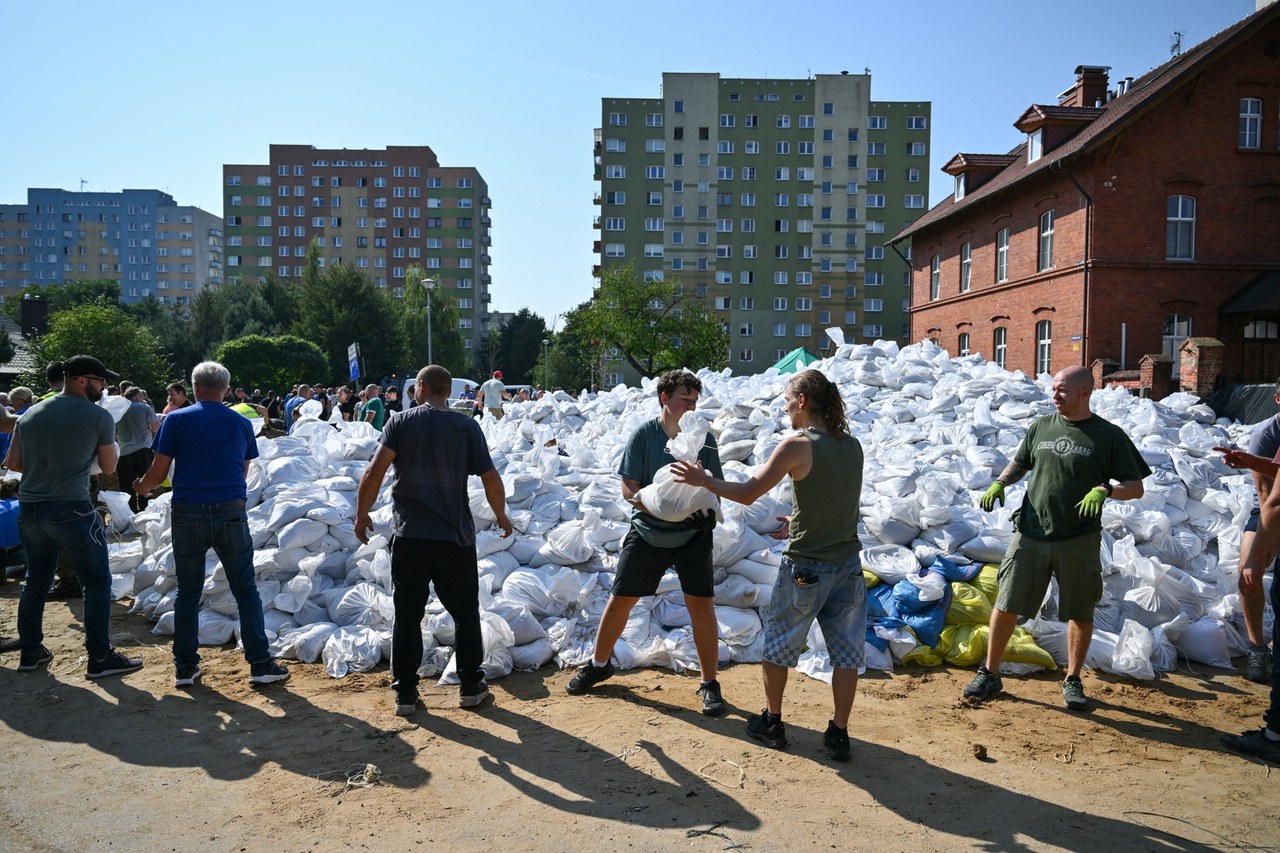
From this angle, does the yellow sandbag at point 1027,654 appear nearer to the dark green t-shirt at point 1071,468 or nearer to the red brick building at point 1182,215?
the dark green t-shirt at point 1071,468

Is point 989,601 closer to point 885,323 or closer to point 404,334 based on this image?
point 404,334

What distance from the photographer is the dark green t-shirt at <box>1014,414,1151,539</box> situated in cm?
400

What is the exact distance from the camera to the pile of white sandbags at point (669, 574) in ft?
16.1

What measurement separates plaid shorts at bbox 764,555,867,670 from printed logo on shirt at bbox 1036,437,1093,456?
4.40 ft

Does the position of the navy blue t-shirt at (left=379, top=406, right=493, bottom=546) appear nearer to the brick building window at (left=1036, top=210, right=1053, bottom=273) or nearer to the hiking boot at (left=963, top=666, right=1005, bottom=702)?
the hiking boot at (left=963, top=666, right=1005, bottom=702)

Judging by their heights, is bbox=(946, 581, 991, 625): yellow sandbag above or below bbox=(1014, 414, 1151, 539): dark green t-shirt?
below

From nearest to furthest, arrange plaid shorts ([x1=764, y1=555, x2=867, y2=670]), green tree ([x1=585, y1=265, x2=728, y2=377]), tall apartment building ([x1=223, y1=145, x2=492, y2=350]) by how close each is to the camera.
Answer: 1. plaid shorts ([x1=764, y1=555, x2=867, y2=670])
2. green tree ([x1=585, y1=265, x2=728, y2=377])
3. tall apartment building ([x1=223, y1=145, x2=492, y2=350])

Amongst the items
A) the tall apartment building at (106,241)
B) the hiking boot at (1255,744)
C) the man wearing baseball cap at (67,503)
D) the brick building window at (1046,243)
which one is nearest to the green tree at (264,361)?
the brick building window at (1046,243)

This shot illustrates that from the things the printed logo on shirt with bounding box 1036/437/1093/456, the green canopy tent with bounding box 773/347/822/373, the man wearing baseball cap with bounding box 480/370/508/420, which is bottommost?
the printed logo on shirt with bounding box 1036/437/1093/456

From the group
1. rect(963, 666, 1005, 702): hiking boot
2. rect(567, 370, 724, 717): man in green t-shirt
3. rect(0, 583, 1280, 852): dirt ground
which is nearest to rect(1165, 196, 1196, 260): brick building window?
rect(0, 583, 1280, 852): dirt ground

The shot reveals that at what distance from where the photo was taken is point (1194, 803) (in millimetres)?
3180

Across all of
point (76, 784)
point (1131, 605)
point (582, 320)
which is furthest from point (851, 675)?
point (582, 320)

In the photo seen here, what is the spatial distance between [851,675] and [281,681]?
9.99 ft

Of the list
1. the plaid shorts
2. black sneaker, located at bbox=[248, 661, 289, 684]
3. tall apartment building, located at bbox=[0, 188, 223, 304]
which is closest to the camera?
the plaid shorts
